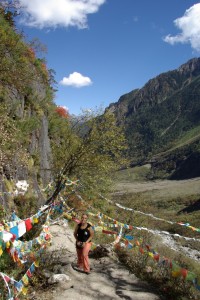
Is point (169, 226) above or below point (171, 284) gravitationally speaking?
below

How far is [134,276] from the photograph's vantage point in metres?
12.4

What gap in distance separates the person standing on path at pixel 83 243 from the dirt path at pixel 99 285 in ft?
1.12

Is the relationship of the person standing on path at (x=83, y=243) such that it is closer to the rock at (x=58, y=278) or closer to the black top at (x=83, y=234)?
the black top at (x=83, y=234)

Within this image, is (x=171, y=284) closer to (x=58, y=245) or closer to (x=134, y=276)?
(x=134, y=276)

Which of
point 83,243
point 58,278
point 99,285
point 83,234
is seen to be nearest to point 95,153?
point 83,234

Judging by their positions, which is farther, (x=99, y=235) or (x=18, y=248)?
(x=99, y=235)

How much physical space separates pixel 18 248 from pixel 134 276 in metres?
4.78

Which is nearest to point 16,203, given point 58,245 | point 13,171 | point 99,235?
point 13,171

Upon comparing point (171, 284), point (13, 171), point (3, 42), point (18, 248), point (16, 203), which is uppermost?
point (3, 42)

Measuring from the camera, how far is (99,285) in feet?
36.3

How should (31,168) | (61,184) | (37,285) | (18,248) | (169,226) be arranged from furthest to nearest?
1. (169,226)
2. (31,168)
3. (61,184)
4. (37,285)
5. (18,248)

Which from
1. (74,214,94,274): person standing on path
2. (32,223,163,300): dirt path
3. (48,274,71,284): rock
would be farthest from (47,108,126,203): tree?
(48,274,71,284): rock

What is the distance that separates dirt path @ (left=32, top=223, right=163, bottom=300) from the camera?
10.1 metres

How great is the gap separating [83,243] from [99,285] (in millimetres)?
1571
